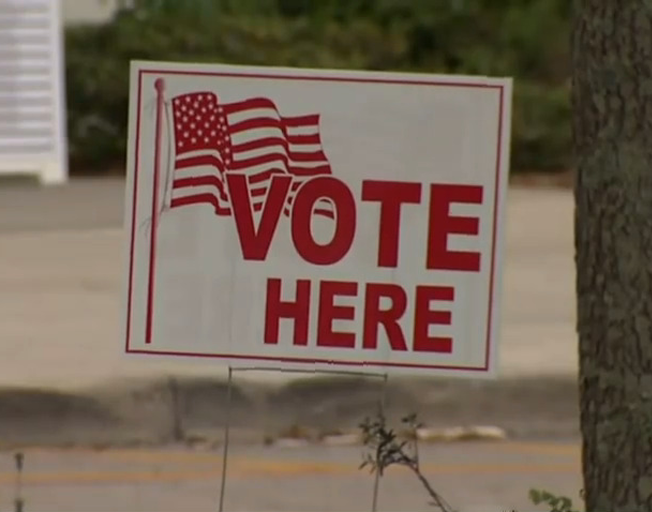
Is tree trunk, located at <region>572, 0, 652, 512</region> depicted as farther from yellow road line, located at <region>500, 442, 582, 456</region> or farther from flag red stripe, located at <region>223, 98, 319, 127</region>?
yellow road line, located at <region>500, 442, 582, 456</region>

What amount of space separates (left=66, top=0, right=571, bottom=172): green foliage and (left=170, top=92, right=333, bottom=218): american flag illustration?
32.4 ft

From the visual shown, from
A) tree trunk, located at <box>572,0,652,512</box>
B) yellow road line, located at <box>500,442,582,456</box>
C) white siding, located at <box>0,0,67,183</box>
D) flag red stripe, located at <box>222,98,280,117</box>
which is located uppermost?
white siding, located at <box>0,0,67,183</box>

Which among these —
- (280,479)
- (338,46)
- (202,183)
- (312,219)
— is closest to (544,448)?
(280,479)

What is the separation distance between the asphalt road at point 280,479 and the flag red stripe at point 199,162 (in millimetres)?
2078

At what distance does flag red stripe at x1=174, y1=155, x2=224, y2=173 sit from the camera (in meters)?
4.40

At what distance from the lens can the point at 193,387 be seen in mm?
7355

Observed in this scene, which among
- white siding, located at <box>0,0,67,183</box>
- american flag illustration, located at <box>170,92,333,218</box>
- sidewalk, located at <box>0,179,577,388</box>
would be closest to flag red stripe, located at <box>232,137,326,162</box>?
american flag illustration, located at <box>170,92,333,218</box>

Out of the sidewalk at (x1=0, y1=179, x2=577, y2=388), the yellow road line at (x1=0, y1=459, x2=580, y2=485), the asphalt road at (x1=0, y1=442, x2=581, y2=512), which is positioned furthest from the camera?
the sidewalk at (x1=0, y1=179, x2=577, y2=388)

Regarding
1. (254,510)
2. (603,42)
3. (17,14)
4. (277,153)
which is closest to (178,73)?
(277,153)

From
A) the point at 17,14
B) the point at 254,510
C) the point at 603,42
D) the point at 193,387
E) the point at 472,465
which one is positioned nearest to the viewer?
the point at 603,42

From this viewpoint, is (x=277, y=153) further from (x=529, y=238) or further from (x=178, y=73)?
(x=529, y=238)

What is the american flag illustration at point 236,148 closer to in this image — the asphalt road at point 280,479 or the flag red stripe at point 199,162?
the flag red stripe at point 199,162

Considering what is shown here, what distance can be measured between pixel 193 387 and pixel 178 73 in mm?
3118

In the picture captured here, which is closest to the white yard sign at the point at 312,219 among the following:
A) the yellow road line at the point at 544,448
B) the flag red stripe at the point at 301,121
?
the flag red stripe at the point at 301,121
